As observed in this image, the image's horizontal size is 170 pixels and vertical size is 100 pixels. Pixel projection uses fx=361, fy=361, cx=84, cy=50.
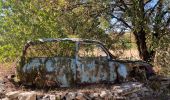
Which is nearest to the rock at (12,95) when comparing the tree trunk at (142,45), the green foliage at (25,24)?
the green foliage at (25,24)

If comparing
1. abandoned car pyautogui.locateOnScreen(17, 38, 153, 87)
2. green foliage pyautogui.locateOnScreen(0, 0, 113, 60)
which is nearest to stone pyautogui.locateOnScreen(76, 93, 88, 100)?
abandoned car pyautogui.locateOnScreen(17, 38, 153, 87)

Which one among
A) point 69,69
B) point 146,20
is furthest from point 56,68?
point 146,20

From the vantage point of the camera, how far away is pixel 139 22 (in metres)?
14.8

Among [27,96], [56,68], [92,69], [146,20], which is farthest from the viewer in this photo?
[146,20]

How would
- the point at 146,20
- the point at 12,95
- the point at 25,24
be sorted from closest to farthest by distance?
the point at 12,95
the point at 25,24
the point at 146,20

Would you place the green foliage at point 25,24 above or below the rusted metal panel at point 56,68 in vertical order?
above

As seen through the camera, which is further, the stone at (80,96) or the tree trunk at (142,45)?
the tree trunk at (142,45)

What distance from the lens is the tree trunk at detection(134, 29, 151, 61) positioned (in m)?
16.3

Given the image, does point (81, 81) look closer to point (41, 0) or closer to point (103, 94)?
point (103, 94)

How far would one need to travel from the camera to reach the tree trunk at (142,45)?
16.3 m

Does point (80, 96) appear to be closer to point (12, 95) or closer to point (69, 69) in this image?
point (69, 69)

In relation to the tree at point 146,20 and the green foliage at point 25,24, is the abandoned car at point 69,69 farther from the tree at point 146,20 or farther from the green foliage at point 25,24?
the tree at point 146,20

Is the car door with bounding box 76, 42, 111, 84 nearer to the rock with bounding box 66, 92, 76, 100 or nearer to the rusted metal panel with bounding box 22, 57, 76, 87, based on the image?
the rusted metal panel with bounding box 22, 57, 76, 87

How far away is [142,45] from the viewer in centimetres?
1667
